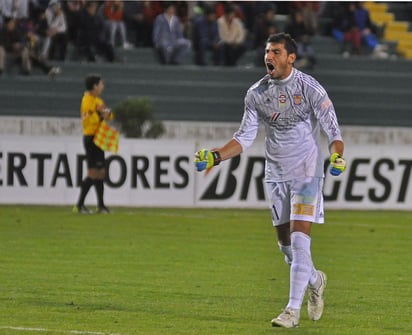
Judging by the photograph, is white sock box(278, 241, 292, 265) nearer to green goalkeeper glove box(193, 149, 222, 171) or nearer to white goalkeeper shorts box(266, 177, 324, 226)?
white goalkeeper shorts box(266, 177, 324, 226)

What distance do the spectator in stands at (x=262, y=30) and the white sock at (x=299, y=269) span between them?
64.3 feet

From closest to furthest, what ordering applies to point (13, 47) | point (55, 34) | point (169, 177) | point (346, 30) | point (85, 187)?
point (85, 187), point (169, 177), point (13, 47), point (55, 34), point (346, 30)

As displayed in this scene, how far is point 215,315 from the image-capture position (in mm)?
9938

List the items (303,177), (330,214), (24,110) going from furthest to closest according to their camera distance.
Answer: (24,110) < (330,214) < (303,177)

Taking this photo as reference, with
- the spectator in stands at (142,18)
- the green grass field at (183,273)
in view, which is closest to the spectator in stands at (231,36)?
the spectator in stands at (142,18)

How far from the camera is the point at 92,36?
2842 centimetres

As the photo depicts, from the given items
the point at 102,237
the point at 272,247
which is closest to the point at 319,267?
the point at 272,247

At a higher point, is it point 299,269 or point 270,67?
point 270,67

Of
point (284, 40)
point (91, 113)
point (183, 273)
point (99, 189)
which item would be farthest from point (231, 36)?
point (284, 40)

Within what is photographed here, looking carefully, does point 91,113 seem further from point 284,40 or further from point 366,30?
point 366,30

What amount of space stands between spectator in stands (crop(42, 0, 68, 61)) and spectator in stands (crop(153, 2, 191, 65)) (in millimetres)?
1955

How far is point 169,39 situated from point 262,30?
2.04 metres

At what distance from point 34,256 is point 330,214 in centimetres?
798

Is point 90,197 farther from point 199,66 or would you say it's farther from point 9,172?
point 199,66
